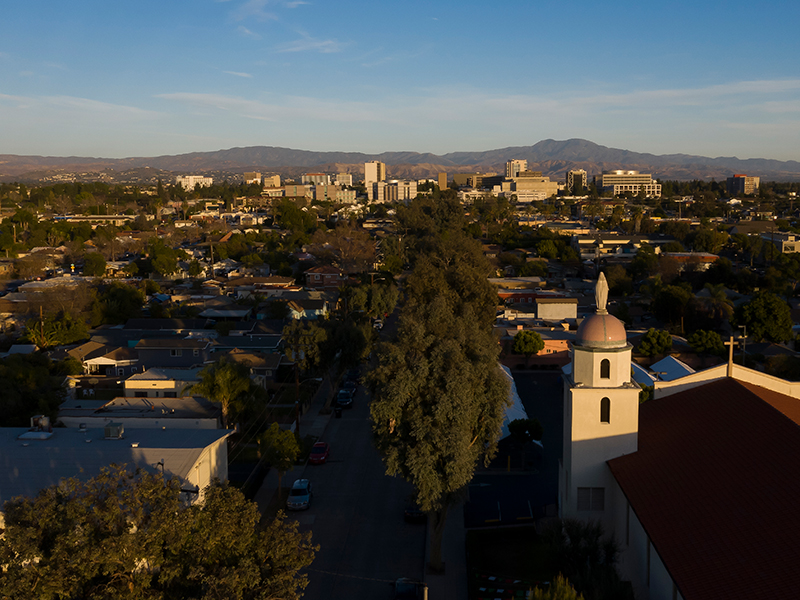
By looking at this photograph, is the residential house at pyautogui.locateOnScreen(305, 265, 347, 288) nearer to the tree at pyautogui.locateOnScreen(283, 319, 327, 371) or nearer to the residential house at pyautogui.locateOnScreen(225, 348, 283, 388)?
the residential house at pyautogui.locateOnScreen(225, 348, 283, 388)

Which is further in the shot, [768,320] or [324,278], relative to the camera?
[324,278]

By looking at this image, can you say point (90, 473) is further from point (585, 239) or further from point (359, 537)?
point (585, 239)

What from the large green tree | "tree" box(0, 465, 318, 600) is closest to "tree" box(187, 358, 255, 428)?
the large green tree

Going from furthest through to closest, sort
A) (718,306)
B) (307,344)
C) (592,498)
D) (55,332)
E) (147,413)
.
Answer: (718,306) < (55,332) < (307,344) < (147,413) < (592,498)

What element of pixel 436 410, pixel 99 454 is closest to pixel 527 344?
pixel 436 410

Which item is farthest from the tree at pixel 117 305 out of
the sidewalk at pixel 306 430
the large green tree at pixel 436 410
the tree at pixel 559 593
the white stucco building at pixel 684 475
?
the tree at pixel 559 593

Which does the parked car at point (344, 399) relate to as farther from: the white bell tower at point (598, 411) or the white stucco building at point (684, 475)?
the white bell tower at point (598, 411)

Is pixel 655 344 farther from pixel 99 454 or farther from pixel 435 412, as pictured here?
pixel 99 454
